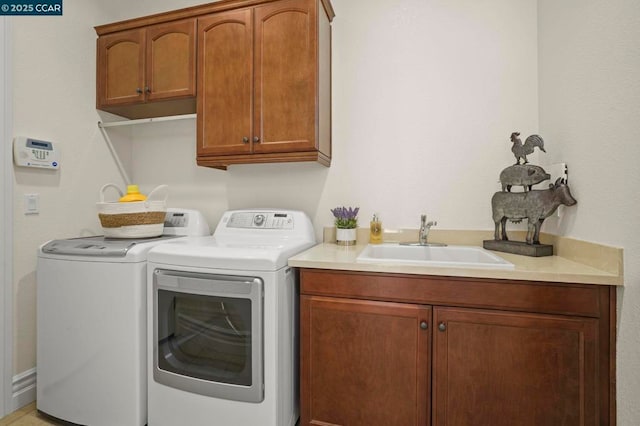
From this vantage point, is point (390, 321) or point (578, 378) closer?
point (578, 378)

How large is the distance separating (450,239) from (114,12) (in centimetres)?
293

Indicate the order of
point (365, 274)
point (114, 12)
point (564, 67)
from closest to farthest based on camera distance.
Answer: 1. point (365, 274)
2. point (564, 67)
3. point (114, 12)

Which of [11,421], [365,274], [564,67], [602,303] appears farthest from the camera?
[11,421]

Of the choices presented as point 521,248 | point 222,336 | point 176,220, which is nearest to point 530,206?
point 521,248

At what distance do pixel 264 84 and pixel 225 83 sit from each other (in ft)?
0.83

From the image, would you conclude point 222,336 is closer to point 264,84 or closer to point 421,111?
point 264,84

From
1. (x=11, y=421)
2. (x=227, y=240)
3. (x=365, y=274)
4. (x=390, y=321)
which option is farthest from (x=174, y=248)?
(x=11, y=421)

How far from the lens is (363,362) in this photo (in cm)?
128

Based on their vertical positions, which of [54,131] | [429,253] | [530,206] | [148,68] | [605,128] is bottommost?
[429,253]

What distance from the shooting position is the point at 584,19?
4.09 feet

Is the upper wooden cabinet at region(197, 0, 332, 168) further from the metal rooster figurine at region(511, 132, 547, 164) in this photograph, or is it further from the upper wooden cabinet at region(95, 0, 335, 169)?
the metal rooster figurine at region(511, 132, 547, 164)

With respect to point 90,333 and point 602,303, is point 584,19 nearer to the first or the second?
point 602,303

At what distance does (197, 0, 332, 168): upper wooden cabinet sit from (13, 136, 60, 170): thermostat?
879mm

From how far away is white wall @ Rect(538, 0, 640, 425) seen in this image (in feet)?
3.16
